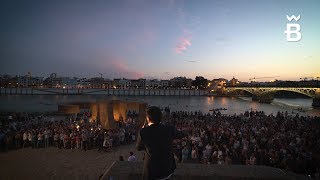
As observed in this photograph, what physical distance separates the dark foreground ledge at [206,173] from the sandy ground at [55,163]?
623 centimetres

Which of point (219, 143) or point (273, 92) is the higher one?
point (219, 143)

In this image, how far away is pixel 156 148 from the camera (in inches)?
143

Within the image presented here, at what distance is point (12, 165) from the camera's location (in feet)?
44.1

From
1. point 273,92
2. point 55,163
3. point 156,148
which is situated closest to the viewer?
point 156,148

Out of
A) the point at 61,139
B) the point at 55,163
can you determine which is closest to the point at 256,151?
the point at 55,163

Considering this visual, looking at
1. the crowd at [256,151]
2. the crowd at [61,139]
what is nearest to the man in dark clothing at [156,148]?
the crowd at [256,151]

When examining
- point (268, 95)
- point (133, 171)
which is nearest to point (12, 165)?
point (133, 171)

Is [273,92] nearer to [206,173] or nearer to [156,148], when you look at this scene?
[206,173]

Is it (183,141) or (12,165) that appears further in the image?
(183,141)

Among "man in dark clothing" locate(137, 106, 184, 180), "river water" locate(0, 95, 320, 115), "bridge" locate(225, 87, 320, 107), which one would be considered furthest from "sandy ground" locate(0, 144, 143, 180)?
"bridge" locate(225, 87, 320, 107)

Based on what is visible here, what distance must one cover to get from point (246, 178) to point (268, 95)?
395 feet

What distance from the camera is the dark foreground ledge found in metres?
5.11

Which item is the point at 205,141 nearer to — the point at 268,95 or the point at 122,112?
the point at 122,112

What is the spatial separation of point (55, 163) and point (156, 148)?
1157 centimetres
